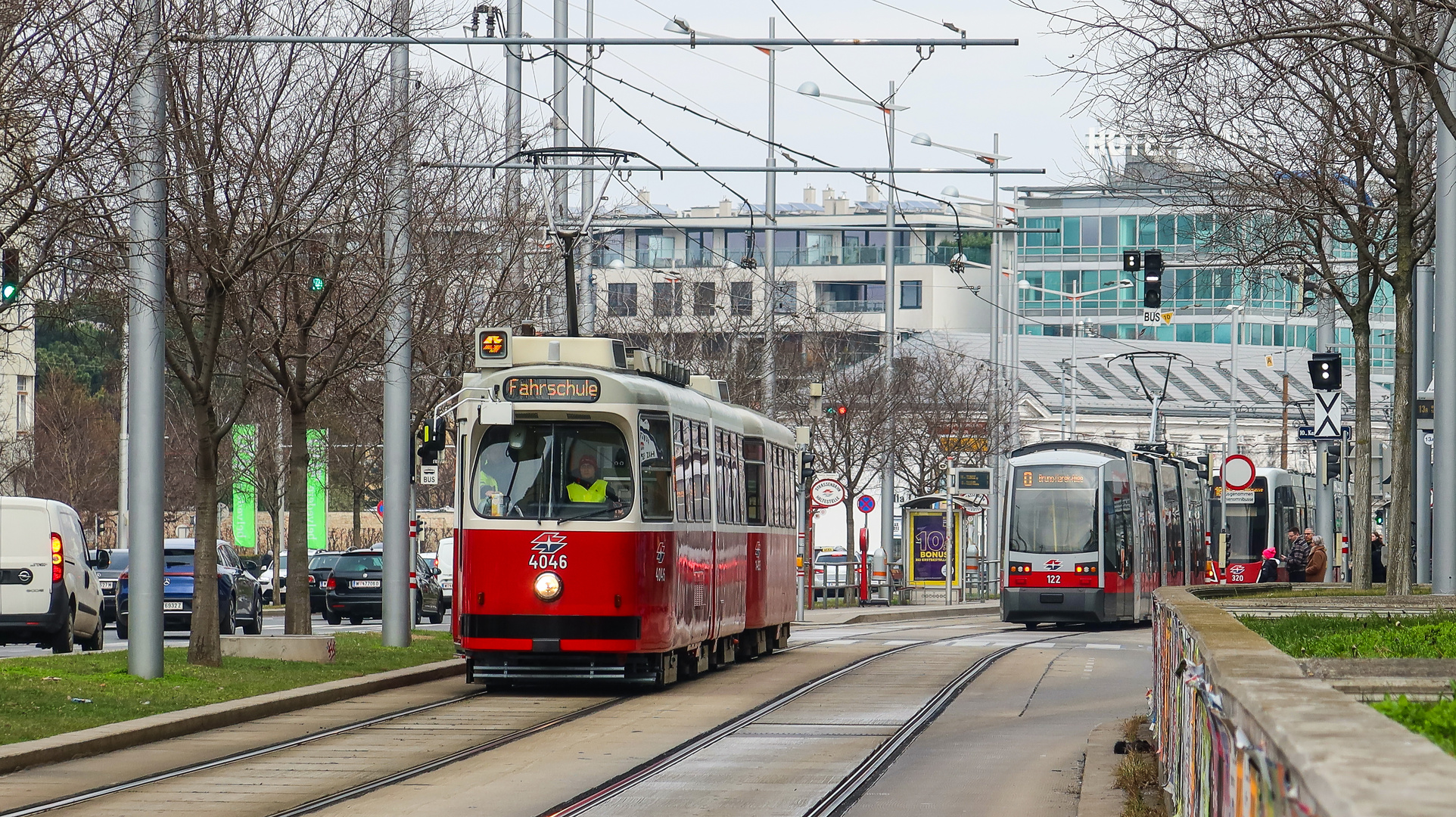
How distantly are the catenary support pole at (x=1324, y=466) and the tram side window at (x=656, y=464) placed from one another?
1132cm

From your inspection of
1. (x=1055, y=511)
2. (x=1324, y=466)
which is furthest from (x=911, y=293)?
(x=1055, y=511)

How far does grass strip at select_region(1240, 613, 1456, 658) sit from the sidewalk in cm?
2354

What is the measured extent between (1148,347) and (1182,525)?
65.7 m

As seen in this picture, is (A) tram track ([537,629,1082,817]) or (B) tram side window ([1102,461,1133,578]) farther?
(B) tram side window ([1102,461,1133,578])

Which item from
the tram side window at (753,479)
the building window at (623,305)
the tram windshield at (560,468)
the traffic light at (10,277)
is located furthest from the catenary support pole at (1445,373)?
the building window at (623,305)

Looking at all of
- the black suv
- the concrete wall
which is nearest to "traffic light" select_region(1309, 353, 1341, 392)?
the black suv

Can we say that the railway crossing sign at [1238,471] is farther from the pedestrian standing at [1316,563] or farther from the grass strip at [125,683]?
the grass strip at [125,683]

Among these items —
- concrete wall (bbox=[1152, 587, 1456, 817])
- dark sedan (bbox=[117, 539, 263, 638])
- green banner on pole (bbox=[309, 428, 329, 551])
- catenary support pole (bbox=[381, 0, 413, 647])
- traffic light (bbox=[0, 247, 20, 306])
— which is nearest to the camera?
concrete wall (bbox=[1152, 587, 1456, 817])

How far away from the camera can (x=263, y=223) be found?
17844 mm

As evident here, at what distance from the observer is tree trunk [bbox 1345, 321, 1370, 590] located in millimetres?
23750

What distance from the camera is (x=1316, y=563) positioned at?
32531 mm

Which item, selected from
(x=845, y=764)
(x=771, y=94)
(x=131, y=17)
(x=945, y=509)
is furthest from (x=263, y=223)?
(x=945, y=509)

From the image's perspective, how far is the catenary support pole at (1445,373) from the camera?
1750 cm

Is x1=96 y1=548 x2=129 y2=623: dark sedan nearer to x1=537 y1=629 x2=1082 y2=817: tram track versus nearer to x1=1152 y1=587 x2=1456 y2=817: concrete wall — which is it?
x1=537 y1=629 x2=1082 y2=817: tram track
